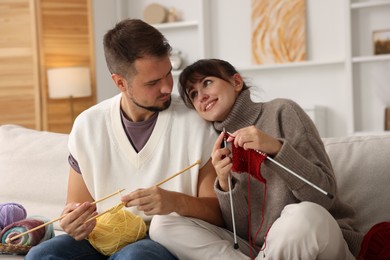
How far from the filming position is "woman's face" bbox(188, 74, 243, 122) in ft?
7.05

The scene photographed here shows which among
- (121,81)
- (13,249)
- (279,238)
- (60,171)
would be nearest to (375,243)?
(279,238)

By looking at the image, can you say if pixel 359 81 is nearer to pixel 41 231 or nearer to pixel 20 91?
pixel 20 91

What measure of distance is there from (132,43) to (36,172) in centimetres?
90

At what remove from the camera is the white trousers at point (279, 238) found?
1.75 m

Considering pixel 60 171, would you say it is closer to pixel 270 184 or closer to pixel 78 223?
pixel 78 223

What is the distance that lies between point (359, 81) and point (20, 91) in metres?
2.56

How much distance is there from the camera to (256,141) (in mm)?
1877

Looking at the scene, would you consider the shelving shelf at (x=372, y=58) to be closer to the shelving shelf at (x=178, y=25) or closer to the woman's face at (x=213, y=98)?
the shelving shelf at (x=178, y=25)

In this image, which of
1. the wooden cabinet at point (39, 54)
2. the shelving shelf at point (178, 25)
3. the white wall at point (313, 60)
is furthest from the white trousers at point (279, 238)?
the wooden cabinet at point (39, 54)

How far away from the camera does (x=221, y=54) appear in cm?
559

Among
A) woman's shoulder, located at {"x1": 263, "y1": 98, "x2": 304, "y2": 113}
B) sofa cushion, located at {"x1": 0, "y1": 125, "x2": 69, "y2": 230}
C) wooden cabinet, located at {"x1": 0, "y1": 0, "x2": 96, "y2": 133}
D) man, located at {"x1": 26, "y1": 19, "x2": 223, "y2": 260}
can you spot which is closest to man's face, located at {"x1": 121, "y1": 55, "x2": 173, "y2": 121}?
man, located at {"x1": 26, "y1": 19, "x2": 223, "y2": 260}

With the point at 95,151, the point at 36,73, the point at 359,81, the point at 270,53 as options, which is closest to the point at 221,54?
the point at 270,53

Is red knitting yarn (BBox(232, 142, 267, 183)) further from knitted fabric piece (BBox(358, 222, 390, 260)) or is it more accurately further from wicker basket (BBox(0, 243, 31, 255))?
wicker basket (BBox(0, 243, 31, 255))

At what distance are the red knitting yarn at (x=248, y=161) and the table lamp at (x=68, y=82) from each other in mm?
3615
